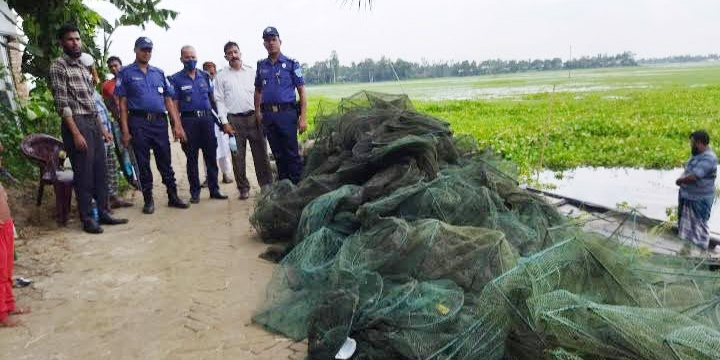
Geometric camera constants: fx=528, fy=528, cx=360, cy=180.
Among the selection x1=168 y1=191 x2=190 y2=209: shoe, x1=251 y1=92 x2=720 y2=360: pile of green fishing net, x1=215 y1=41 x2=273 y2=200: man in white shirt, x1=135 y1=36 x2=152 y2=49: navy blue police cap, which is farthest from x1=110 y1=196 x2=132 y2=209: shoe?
x1=251 y1=92 x2=720 y2=360: pile of green fishing net

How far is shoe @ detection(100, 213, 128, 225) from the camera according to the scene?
222 inches

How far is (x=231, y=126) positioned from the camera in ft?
21.7

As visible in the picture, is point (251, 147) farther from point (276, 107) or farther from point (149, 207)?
point (149, 207)

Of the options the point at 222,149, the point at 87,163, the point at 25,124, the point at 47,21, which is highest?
the point at 47,21

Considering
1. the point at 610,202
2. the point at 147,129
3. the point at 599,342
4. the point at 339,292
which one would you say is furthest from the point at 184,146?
the point at 610,202

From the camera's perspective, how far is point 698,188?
5.48 m

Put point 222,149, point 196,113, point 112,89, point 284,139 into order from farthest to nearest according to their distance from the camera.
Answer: point 222,149
point 112,89
point 196,113
point 284,139

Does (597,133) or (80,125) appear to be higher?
(80,125)

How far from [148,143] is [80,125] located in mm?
911

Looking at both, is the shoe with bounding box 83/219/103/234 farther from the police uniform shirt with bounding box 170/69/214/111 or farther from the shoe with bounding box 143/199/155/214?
the police uniform shirt with bounding box 170/69/214/111

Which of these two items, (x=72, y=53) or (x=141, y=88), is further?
(x=141, y=88)

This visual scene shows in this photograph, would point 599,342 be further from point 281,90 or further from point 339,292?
point 281,90

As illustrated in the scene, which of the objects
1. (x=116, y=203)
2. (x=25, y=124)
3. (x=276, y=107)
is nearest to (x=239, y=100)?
(x=276, y=107)

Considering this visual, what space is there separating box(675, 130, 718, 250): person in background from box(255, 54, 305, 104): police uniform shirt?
14.0 ft
